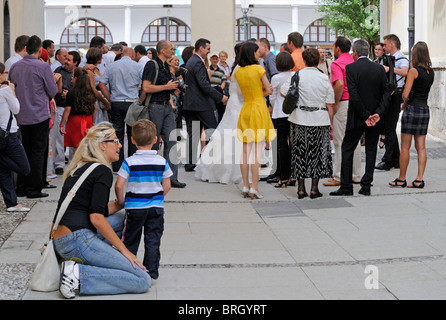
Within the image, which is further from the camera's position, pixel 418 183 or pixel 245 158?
pixel 418 183

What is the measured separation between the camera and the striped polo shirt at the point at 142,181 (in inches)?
241

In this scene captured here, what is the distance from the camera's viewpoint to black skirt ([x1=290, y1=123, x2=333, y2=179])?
9992 mm

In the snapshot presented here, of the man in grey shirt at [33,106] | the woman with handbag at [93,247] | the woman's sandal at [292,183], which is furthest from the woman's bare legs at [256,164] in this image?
the woman with handbag at [93,247]

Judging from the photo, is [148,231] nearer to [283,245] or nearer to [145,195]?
[145,195]

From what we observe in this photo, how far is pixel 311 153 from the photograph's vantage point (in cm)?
1002

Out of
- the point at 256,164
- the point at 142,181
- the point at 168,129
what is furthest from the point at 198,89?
the point at 142,181

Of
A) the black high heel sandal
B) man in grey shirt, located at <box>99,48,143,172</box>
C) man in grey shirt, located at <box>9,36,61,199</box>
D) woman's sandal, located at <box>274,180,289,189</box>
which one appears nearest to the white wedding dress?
woman's sandal, located at <box>274,180,289,189</box>

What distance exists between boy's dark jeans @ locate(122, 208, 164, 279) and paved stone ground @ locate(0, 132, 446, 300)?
0.62ft

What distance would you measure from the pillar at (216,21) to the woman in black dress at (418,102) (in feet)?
30.1

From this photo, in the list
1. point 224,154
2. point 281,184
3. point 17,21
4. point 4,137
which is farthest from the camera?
point 17,21

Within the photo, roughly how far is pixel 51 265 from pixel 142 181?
90 cm

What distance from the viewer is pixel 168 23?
57469mm

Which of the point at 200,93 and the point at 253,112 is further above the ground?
the point at 200,93

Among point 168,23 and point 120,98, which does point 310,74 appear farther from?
point 168,23
